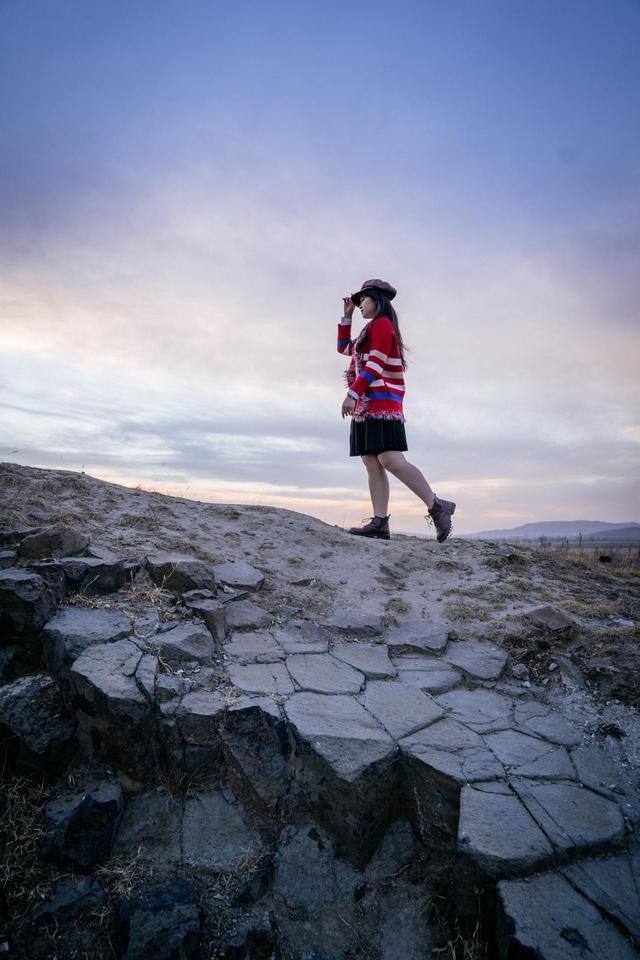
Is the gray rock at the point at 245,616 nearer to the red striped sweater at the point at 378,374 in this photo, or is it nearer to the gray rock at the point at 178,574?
the gray rock at the point at 178,574

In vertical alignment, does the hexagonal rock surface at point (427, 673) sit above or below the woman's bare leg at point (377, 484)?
below

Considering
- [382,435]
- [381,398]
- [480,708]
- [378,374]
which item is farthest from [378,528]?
[480,708]

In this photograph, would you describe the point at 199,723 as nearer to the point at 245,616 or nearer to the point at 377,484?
the point at 245,616

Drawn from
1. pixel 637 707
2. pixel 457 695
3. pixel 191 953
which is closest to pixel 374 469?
pixel 457 695

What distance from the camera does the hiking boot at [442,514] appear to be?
5.73 metres

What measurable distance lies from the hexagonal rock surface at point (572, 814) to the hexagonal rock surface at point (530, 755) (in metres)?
0.08

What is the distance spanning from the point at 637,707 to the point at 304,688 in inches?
83.1

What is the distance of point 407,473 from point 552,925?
4.03 metres

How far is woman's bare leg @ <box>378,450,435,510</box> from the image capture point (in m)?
5.61

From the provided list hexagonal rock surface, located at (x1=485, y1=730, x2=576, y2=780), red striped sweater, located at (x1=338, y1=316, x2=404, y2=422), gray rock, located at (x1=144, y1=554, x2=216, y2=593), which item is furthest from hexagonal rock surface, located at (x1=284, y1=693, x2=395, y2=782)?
red striped sweater, located at (x1=338, y1=316, x2=404, y2=422)

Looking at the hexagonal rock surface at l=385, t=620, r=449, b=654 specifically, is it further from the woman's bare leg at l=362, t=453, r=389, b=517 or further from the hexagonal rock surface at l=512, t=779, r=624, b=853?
the woman's bare leg at l=362, t=453, r=389, b=517

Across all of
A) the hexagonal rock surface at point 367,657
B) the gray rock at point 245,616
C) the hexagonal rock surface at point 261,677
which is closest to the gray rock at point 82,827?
the hexagonal rock surface at point 261,677

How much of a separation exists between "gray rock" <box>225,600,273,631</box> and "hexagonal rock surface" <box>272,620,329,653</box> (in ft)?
0.45

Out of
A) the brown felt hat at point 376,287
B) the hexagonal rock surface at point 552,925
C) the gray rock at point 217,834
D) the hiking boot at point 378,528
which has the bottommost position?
the gray rock at point 217,834
